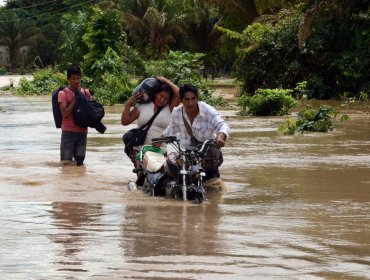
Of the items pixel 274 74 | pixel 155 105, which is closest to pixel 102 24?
pixel 274 74

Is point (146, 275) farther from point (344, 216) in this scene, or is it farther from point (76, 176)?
point (76, 176)

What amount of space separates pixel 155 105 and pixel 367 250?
14.4 feet

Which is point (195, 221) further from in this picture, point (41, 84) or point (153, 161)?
point (41, 84)

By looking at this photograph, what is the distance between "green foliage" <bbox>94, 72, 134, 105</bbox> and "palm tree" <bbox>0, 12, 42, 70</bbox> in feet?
152

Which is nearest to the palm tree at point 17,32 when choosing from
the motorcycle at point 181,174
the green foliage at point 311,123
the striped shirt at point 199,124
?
the green foliage at point 311,123

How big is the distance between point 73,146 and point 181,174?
3998 mm

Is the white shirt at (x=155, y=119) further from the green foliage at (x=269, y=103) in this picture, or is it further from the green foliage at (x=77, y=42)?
the green foliage at (x=77, y=42)

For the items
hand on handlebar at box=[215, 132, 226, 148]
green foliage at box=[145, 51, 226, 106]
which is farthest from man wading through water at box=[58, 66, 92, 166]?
green foliage at box=[145, 51, 226, 106]

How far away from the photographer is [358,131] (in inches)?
733

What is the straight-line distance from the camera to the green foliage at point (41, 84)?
44.1m

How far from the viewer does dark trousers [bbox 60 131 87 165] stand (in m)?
12.9

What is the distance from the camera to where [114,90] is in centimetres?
3259

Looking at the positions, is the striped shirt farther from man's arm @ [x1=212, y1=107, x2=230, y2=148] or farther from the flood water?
the flood water

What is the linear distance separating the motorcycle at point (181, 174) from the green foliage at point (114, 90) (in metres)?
21.6
